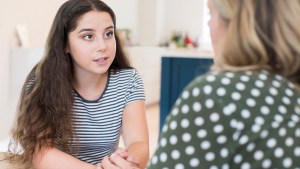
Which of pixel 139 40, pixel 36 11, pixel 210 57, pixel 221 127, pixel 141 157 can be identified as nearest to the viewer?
pixel 221 127

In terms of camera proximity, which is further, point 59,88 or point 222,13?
point 59,88

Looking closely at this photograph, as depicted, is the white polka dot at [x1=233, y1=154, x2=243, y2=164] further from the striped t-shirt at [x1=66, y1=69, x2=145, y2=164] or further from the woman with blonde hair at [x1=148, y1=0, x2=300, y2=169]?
the striped t-shirt at [x1=66, y1=69, x2=145, y2=164]

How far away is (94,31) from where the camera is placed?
128 centimetres

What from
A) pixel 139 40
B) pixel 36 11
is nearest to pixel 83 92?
pixel 36 11

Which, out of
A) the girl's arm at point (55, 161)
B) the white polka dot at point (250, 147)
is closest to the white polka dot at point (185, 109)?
the white polka dot at point (250, 147)

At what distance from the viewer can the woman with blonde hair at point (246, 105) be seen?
58 cm

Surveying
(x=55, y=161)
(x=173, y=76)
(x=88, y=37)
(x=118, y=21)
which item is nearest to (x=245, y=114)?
(x=55, y=161)

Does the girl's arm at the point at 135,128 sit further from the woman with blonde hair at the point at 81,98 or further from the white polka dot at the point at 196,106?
the white polka dot at the point at 196,106

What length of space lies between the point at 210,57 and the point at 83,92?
6.29ft

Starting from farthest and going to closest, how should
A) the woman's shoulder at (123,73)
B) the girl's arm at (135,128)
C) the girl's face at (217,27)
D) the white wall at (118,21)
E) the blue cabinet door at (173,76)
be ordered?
the blue cabinet door at (173,76) < the white wall at (118,21) < the woman's shoulder at (123,73) < the girl's arm at (135,128) < the girl's face at (217,27)

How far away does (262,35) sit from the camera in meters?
0.63

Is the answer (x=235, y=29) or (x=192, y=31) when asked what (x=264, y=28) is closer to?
(x=235, y=29)

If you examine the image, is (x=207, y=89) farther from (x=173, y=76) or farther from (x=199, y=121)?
(x=173, y=76)

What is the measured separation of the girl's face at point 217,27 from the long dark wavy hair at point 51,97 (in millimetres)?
643
